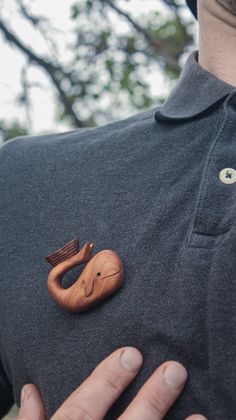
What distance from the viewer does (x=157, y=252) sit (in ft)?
2.90

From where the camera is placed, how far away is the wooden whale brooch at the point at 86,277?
876mm

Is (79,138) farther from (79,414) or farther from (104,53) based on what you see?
(104,53)

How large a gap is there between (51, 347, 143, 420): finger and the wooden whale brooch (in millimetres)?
90

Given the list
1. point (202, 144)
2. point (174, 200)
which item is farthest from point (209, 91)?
point (174, 200)

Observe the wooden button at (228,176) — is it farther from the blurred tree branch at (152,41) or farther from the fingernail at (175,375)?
the blurred tree branch at (152,41)

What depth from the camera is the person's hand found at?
31.0 inches

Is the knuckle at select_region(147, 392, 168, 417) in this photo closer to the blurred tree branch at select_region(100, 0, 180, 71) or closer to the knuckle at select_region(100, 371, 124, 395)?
the knuckle at select_region(100, 371, 124, 395)

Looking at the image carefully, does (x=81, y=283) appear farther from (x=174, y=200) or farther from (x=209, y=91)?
(x=209, y=91)

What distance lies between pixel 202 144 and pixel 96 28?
2.88 metres

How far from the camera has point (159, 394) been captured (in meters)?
0.79

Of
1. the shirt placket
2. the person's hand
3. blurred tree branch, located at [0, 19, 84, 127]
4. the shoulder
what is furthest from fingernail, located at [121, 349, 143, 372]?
blurred tree branch, located at [0, 19, 84, 127]

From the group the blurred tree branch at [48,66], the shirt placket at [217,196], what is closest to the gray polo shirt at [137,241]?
the shirt placket at [217,196]

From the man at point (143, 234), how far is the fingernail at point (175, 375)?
0.04 ft

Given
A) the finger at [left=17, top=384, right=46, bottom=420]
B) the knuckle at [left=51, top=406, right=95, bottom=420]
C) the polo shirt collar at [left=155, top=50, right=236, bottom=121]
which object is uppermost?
the polo shirt collar at [left=155, top=50, right=236, bottom=121]
